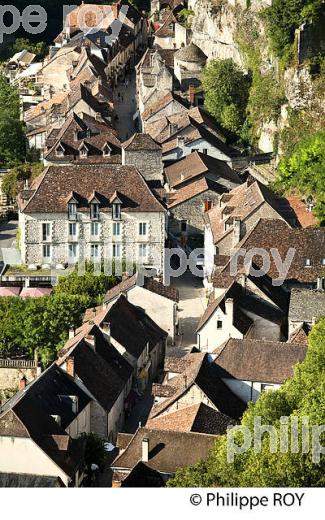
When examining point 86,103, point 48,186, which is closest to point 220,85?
point 86,103

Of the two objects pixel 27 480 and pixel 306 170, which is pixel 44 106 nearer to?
pixel 306 170

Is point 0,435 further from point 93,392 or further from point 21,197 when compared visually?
point 21,197

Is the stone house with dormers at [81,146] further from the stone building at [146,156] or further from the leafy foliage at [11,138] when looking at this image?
the leafy foliage at [11,138]

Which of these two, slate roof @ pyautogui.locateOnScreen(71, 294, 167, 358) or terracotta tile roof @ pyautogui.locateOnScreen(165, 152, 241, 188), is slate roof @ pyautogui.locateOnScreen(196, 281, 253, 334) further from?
terracotta tile roof @ pyautogui.locateOnScreen(165, 152, 241, 188)

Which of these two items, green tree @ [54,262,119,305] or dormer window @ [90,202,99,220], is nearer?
green tree @ [54,262,119,305]

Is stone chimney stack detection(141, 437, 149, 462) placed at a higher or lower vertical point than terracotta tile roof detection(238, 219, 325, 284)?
lower

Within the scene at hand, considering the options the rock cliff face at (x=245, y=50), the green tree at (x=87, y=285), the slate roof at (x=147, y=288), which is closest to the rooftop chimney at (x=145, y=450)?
the slate roof at (x=147, y=288)

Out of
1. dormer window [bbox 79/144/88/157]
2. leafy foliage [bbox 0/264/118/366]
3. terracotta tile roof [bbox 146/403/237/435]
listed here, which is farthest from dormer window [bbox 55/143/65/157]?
terracotta tile roof [bbox 146/403/237/435]
